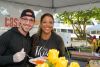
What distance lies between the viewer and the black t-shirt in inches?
92.4

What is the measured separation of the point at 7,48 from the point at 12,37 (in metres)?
0.10

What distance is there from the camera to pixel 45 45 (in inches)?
95.1

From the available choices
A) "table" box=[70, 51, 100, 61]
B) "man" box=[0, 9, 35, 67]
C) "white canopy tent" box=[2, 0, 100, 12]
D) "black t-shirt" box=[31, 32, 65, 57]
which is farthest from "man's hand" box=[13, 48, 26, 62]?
"table" box=[70, 51, 100, 61]

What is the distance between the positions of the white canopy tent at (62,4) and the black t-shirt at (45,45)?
2.74 m

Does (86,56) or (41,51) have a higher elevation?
(41,51)

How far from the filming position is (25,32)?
6.86 feet

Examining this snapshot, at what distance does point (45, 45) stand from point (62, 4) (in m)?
3.44

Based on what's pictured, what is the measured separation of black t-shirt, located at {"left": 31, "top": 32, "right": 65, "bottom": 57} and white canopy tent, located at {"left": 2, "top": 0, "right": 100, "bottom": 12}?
8.99 ft

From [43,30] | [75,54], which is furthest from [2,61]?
[75,54]

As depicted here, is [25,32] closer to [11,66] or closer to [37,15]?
[11,66]

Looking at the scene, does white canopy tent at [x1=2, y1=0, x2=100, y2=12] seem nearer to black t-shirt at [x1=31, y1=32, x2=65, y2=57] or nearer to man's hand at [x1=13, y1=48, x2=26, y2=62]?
black t-shirt at [x1=31, y1=32, x2=65, y2=57]

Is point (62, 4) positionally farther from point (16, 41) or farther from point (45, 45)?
point (16, 41)

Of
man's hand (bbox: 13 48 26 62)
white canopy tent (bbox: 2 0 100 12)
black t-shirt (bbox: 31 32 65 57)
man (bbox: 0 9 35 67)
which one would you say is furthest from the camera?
white canopy tent (bbox: 2 0 100 12)

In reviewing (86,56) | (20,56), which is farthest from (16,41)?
(86,56)
